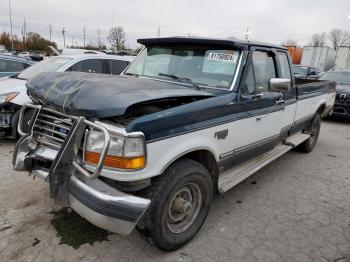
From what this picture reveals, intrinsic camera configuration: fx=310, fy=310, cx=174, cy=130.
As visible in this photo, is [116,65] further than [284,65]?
Yes

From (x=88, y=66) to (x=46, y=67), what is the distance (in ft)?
2.83

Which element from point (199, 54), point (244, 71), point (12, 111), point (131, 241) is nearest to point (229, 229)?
point (131, 241)

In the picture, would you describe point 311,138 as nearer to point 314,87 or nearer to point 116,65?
point 314,87

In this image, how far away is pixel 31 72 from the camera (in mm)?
6730

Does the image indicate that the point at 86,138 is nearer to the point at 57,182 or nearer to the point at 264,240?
the point at 57,182

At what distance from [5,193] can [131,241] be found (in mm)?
1898

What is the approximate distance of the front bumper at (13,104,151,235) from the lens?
2.38 m

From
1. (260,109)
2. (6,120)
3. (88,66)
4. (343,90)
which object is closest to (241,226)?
(260,109)

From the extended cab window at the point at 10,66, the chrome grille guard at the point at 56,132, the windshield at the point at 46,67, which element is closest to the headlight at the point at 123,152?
the chrome grille guard at the point at 56,132

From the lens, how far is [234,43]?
11.8 ft

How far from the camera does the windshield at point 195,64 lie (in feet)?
11.8

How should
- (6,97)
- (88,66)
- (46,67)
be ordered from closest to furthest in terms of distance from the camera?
(6,97), (46,67), (88,66)

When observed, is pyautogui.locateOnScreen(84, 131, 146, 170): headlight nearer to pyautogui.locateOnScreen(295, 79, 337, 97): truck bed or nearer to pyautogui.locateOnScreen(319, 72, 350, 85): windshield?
pyautogui.locateOnScreen(295, 79, 337, 97): truck bed

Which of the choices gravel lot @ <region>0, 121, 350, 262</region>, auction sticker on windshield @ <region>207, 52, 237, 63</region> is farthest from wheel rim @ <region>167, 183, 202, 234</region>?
auction sticker on windshield @ <region>207, 52, 237, 63</region>
